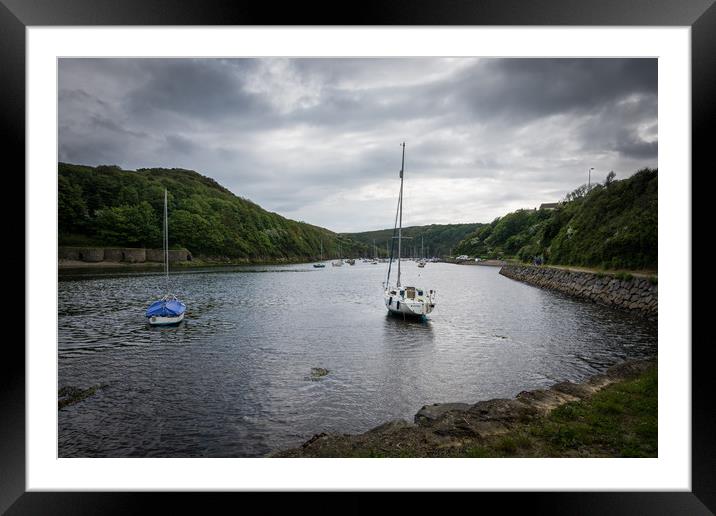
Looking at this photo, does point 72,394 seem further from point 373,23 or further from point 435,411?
point 373,23

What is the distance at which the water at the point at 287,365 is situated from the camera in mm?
5484

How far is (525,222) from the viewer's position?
6425 centimetres

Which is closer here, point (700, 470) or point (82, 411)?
point (700, 470)

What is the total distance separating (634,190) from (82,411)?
27.8 meters

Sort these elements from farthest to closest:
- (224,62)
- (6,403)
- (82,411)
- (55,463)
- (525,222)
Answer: (525,222), (224,62), (82,411), (55,463), (6,403)

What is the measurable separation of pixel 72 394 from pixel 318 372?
16.6 feet

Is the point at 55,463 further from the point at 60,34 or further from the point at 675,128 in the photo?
the point at 675,128

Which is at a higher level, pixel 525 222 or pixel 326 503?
pixel 525 222

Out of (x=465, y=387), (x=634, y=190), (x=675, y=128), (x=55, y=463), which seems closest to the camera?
(x=55, y=463)

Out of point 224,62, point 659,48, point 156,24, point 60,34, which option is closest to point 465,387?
point 659,48

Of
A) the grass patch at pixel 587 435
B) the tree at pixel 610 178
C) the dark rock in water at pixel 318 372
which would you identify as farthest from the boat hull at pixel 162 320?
the tree at pixel 610 178

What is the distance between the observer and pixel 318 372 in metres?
8.30

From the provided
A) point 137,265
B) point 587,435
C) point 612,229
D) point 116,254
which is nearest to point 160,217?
point 137,265

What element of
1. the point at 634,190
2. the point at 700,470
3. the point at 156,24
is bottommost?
the point at 700,470
